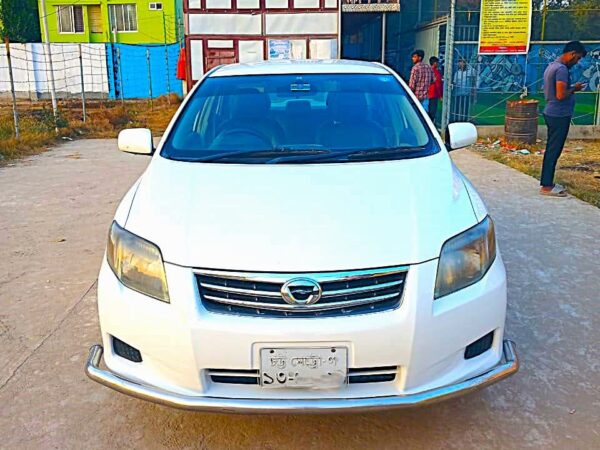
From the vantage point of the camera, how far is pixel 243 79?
3.85 m

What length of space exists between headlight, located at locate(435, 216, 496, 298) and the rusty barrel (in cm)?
952

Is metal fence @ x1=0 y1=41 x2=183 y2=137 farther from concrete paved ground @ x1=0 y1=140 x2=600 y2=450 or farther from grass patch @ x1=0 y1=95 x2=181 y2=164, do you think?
concrete paved ground @ x1=0 y1=140 x2=600 y2=450

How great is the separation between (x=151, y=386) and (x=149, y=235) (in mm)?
597

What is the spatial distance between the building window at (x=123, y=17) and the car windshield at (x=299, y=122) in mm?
31051

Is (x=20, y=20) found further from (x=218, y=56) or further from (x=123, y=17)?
(x=218, y=56)

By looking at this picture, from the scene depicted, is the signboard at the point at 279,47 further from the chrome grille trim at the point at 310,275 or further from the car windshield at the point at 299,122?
the chrome grille trim at the point at 310,275

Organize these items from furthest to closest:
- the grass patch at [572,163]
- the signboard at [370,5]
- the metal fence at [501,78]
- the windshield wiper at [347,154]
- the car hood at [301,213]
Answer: the signboard at [370,5]
the metal fence at [501,78]
the grass patch at [572,163]
the windshield wiper at [347,154]
the car hood at [301,213]

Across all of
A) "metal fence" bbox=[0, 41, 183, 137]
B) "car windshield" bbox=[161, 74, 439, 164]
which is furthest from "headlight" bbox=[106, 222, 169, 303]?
"metal fence" bbox=[0, 41, 183, 137]

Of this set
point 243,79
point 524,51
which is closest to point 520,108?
point 524,51

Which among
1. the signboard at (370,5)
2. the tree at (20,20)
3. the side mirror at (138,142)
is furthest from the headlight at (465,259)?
the tree at (20,20)

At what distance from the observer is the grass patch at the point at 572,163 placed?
25.1ft

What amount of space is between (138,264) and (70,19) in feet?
113

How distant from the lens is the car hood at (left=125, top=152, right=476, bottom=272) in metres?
2.30

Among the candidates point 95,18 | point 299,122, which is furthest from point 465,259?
→ point 95,18
